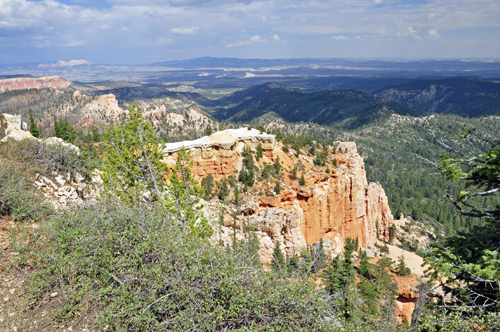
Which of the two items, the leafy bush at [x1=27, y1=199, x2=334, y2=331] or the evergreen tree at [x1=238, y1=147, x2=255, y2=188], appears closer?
the leafy bush at [x1=27, y1=199, x2=334, y2=331]

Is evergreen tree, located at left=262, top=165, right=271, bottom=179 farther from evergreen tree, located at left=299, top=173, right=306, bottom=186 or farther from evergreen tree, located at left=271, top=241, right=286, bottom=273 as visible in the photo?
evergreen tree, located at left=271, top=241, right=286, bottom=273

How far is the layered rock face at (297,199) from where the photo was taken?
36.3m

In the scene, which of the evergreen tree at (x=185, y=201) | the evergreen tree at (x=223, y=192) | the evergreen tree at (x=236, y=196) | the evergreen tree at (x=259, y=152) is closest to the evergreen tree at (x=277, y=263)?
the evergreen tree at (x=185, y=201)

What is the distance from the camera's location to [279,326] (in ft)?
26.1

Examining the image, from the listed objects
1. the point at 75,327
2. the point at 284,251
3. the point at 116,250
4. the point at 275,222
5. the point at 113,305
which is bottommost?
the point at 284,251

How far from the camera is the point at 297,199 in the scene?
41.6 metres

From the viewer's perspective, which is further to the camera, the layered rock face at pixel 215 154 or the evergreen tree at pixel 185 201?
the layered rock face at pixel 215 154

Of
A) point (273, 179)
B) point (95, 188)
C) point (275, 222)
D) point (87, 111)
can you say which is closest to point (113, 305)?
point (95, 188)

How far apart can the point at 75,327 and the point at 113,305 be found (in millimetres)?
1364

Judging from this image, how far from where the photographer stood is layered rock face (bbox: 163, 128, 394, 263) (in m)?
36.3

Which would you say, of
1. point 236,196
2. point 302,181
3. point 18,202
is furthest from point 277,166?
point 18,202

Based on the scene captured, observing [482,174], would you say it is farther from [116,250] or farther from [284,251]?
[284,251]

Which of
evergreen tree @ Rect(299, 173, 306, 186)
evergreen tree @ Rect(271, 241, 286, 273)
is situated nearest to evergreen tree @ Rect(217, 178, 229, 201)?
evergreen tree @ Rect(271, 241, 286, 273)

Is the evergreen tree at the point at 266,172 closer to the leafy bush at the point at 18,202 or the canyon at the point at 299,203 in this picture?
the canyon at the point at 299,203
